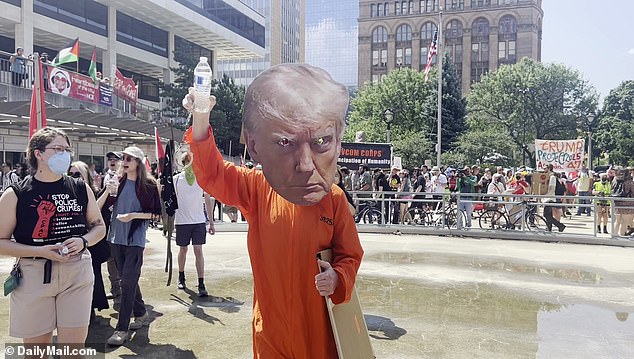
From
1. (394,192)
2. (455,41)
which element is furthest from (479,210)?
(455,41)

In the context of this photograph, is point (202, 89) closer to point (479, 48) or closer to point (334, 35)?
point (479, 48)

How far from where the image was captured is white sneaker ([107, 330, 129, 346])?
5.14 metres

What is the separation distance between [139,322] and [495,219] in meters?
11.1

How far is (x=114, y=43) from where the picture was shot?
1451 inches

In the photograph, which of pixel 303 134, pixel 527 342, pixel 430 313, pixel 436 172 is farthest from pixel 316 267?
pixel 436 172

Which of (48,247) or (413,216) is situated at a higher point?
(48,247)

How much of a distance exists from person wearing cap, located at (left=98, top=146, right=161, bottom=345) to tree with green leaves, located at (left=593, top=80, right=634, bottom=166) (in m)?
50.3

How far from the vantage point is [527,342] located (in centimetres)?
555

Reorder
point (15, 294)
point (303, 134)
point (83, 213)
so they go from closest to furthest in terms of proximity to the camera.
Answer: point (303, 134) → point (15, 294) → point (83, 213)

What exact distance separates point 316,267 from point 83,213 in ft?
6.62

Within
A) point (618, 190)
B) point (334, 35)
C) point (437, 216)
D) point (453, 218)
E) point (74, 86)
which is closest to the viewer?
point (618, 190)

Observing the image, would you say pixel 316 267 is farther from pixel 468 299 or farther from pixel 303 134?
pixel 468 299

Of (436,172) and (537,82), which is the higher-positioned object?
(537,82)

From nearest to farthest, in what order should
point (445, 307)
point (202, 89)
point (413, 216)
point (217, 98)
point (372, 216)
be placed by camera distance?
point (202, 89)
point (445, 307)
point (413, 216)
point (372, 216)
point (217, 98)
